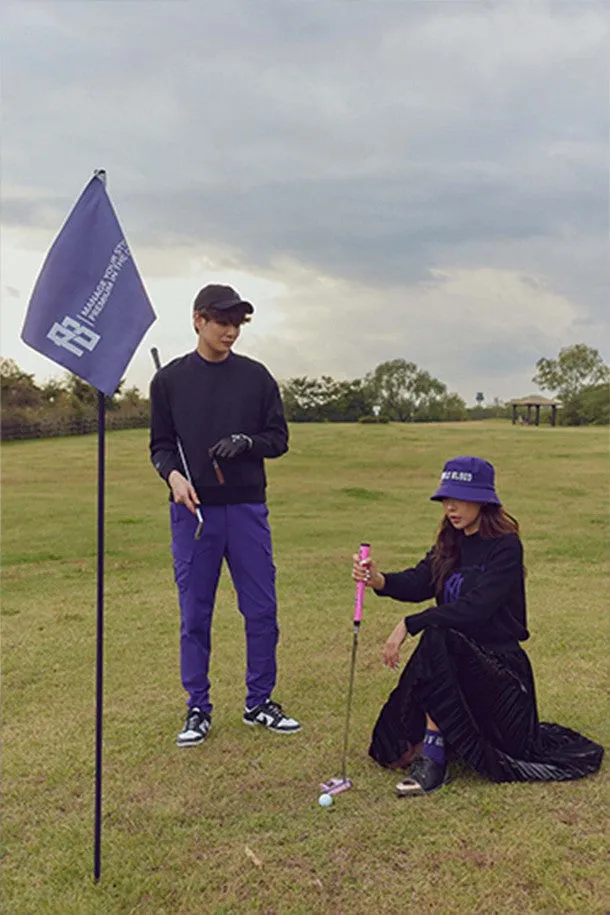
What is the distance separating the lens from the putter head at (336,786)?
152 inches

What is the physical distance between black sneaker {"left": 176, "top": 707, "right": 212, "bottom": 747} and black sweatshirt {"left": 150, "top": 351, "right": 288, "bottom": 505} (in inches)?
46.4

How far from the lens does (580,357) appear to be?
62656mm

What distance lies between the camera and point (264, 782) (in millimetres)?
4039

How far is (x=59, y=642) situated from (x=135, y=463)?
68.5ft

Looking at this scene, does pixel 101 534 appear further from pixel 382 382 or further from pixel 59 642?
pixel 382 382

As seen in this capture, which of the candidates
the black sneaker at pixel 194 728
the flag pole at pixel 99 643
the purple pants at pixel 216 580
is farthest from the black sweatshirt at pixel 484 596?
the flag pole at pixel 99 643

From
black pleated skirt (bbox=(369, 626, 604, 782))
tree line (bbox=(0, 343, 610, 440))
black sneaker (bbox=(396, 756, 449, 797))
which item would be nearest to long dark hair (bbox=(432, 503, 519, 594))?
black pleated skirt (bbox=(369, 626, 604, 782))

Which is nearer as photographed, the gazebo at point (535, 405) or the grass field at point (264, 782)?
the grass field at point (264, 782)

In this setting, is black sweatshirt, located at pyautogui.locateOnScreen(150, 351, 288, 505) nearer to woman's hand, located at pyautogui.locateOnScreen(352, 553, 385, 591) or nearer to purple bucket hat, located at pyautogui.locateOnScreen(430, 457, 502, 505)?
woman's hand, located at pyautogui.locateOnScreen(352, 553, 385, 591)

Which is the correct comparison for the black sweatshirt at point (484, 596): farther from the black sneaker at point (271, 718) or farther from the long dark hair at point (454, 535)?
the black sneaker at point (271, 718)

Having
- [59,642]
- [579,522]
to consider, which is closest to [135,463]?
[579,522]

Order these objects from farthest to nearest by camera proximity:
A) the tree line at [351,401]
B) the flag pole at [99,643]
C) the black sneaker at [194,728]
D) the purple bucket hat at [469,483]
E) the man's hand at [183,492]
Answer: the tree line at [351,401] → the black sneaker at [194,728] → the man's hand at [183,492] → the purple bucket hat at [469,483] → the flag pole at [99,643]

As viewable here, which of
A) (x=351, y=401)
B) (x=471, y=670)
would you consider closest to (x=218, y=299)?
(x=471, y=670)

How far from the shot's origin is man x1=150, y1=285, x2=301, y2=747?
15.0ft
